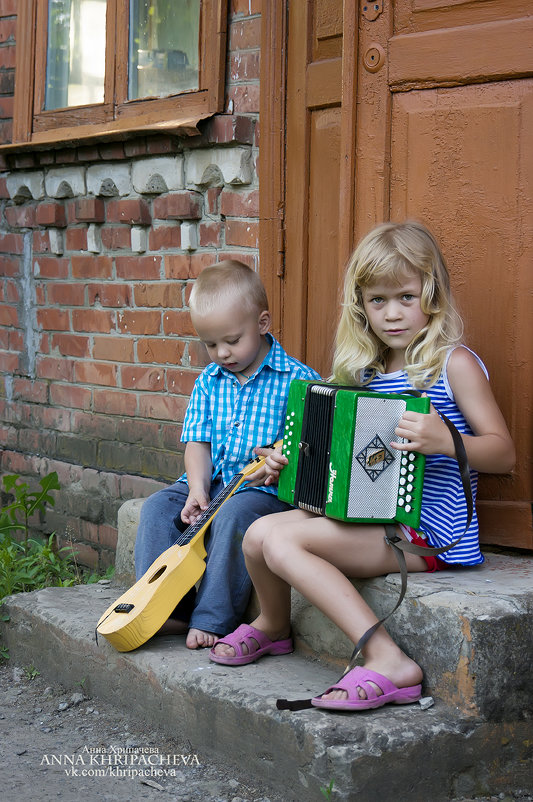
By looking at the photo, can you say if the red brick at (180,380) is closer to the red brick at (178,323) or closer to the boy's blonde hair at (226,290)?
the red brick at (178,323)

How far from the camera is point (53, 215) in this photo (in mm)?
4785

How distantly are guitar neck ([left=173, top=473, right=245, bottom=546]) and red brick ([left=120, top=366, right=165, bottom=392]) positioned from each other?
1.17 m

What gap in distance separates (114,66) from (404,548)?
292 centimetres

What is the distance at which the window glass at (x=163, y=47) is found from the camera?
4223mm

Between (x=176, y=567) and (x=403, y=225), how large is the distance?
1.25 meters

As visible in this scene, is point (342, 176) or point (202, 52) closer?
point (342, 176)

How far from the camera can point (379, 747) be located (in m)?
2.35

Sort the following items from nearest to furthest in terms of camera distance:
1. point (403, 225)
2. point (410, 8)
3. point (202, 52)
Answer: point (403, 225) < point (410, 8) < point (202, 52)

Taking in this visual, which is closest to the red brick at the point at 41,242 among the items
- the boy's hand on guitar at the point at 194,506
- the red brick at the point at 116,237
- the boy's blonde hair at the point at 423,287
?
→ the red brick at the point at 116,237

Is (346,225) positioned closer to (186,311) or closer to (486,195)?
(486,195)

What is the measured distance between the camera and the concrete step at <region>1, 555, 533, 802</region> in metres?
2.37

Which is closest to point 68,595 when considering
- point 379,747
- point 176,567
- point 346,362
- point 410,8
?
point 176,567

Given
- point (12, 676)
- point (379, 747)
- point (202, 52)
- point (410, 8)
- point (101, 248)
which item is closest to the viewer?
point (379, 747)

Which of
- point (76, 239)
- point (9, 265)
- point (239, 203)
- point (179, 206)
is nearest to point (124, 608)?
point (239, 203)
